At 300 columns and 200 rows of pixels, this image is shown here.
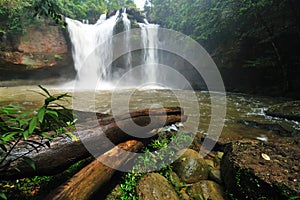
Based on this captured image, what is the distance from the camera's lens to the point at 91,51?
1788 cm

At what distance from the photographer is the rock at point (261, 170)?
1436 mm

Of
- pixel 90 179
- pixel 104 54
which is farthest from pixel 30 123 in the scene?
pixel 104 54

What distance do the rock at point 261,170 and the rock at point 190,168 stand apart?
0.86ft

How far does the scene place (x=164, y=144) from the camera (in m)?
2.43

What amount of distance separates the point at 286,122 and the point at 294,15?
291 inches

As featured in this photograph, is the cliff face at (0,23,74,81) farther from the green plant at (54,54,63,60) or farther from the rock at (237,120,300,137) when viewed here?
the rock at (237,120,300,137)

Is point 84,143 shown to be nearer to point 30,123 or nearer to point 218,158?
point 30,123

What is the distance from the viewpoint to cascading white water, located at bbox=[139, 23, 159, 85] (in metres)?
19.3

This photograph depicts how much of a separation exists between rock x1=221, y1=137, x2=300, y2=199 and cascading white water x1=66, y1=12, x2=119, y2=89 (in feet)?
54.9

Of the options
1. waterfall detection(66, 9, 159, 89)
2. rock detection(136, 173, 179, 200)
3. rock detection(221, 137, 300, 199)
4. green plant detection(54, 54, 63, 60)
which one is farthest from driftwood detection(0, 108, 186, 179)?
green plant detection(54, 54, 63, 60)

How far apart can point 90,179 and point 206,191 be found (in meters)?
1.40

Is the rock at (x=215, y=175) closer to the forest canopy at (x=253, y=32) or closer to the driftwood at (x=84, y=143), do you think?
the driftwood at (x=84, y=143)

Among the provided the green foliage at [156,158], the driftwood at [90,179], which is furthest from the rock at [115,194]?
the driftwood at [90,179]

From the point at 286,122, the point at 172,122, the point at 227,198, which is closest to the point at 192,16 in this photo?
the point at 286,122
